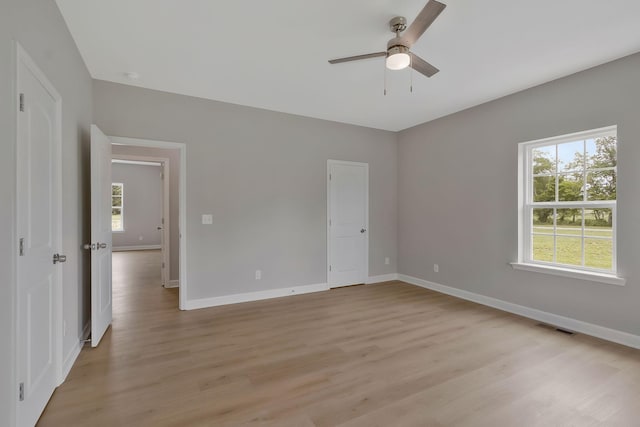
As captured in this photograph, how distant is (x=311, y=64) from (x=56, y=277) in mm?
2785

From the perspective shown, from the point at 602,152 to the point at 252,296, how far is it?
4.43m

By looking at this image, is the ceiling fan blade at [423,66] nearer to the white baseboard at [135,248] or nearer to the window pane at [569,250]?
the window pane at [569,250]

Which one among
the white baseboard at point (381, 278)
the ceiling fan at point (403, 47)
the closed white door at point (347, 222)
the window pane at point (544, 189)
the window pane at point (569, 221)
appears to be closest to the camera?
the ceiling fan at point (403, 47)

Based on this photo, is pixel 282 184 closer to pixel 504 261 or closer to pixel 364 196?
pixel 364 196

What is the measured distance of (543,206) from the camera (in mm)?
3572

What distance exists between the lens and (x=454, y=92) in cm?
371

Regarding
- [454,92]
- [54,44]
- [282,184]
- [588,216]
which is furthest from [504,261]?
[54,44]

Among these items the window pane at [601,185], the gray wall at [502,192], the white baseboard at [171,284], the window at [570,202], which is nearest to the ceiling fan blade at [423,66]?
the gray wall at [502,192]

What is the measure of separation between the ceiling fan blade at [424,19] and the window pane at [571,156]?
8.13 ft

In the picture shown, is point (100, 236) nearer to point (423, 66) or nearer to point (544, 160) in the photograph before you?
point (423, 66)

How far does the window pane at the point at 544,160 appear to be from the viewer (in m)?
3.53

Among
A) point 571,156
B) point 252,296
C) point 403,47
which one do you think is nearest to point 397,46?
point 403,47

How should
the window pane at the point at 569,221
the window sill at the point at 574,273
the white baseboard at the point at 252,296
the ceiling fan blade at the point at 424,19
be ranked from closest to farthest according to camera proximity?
the ceiling fan blade at the point at 424,19, the window sill at the point at 574,273, the window pane at the point at 569,221, the white baseboard at the point at 252,296

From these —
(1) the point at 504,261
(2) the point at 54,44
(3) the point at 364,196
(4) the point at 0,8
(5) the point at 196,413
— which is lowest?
(5) the point at 196,413
